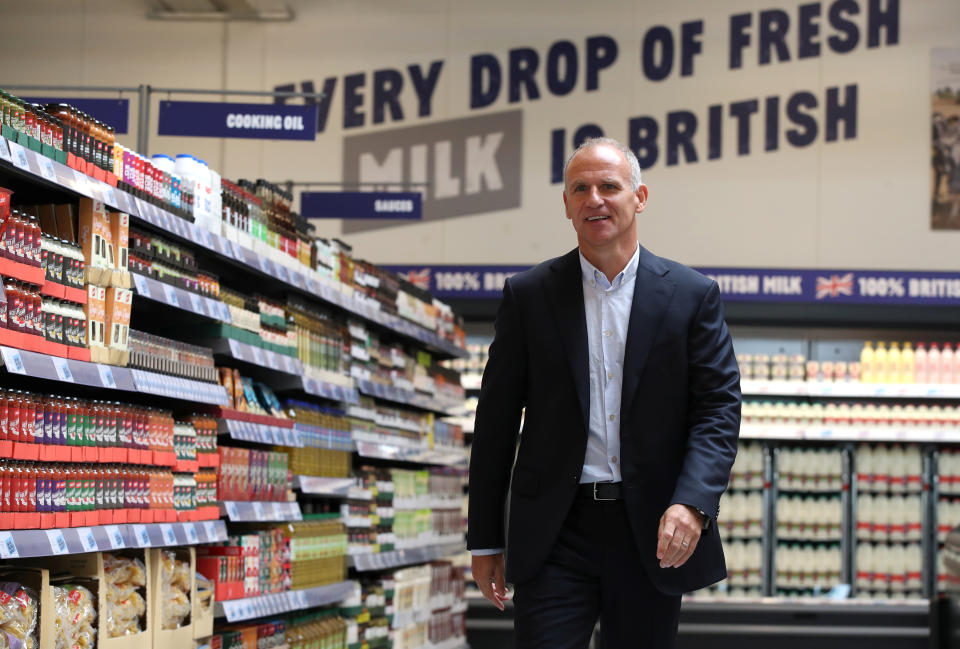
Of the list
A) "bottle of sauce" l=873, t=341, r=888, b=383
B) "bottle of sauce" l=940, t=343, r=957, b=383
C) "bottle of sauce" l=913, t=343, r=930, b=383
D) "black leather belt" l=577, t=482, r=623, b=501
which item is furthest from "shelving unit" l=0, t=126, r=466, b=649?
"bottle of sauce" l=940, t=343, r=957, b=383

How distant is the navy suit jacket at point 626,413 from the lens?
2939 millimetres

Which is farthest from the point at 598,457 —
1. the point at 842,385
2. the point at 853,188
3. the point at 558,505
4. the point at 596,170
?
the point at 853,188

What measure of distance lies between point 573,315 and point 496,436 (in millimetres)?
351

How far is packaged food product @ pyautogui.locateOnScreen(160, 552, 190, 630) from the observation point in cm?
441

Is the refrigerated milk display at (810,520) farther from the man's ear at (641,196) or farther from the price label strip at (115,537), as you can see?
the man's ear at (641,196)

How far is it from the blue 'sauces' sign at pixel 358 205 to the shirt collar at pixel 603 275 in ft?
20.7

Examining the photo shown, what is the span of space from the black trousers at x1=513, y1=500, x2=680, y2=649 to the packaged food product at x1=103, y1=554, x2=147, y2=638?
5.45ft

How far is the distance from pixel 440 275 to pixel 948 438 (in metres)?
4.31

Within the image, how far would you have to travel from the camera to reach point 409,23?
11352mm

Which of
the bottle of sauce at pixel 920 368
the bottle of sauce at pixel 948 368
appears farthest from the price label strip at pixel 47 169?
the bottle of sauce at pixel 948 368

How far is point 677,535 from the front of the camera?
2775mm

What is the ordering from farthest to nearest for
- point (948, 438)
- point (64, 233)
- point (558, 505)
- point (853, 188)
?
point (853, 188), point (948, 438), point (64, 233), point (558, 505)

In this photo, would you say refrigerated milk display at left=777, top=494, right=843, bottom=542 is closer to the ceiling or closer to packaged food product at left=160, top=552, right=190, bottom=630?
the ceiling

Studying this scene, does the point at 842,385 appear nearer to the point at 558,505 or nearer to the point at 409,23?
the point at 409,23
